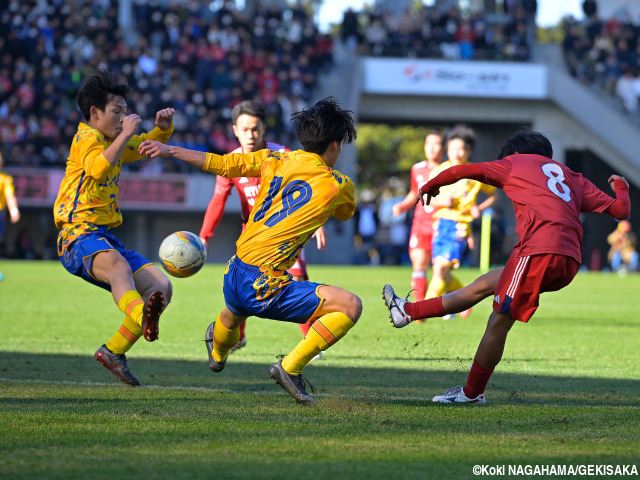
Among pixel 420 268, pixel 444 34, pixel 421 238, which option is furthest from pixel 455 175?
pixel 444 34

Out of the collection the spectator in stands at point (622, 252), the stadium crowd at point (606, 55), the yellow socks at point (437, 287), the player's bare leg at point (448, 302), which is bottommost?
the spectator in stands at point (622, 252)

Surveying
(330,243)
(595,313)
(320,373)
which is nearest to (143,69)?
(330,243)

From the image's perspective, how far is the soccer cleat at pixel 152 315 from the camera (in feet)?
17.9

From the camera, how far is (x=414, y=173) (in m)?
10.8

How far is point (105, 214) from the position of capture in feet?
20.5

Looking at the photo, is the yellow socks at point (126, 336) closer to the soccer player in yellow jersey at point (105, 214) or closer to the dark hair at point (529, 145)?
the soccer player in yellow jersey at point (105, 214)

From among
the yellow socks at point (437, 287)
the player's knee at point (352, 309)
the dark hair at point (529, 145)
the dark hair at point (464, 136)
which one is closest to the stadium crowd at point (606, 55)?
the dark hair at point (464, 136)

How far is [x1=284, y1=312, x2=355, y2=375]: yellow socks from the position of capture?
5.38m

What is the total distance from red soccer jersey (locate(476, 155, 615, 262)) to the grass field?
0.96 m

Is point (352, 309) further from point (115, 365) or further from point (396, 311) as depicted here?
point (115, 365)

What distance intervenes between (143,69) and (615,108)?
16721mm

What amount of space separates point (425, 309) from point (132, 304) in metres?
1.83

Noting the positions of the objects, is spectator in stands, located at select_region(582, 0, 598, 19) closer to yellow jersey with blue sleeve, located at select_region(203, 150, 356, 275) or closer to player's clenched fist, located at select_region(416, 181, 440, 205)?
player's clenched fist, located at select_region(416, 181, 440, 205)

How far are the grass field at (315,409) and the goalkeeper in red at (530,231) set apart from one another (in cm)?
39
